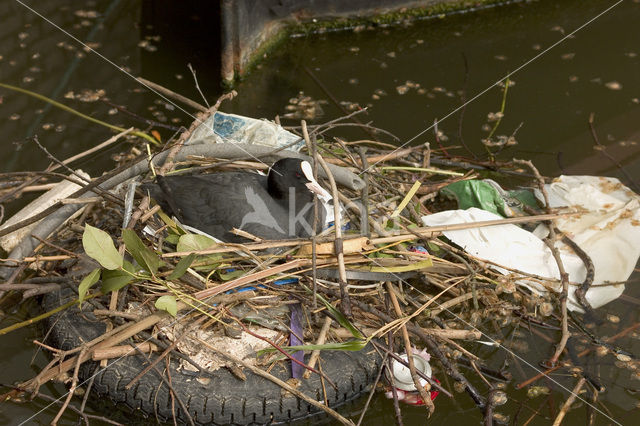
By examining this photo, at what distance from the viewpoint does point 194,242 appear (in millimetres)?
3146

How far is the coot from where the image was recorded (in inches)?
128

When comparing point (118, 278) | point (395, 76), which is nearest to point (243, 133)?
point (118, 278)

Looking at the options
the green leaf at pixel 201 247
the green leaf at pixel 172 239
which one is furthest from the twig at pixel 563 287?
the green leaf at pixel 172 239

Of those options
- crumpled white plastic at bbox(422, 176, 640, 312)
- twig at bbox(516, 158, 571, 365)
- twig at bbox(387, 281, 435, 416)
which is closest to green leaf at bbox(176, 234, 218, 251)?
twig at bbox(387, 281, 435, 416)

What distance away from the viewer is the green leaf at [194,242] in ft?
10.2

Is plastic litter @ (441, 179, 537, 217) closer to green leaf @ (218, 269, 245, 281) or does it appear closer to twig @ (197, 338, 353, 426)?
green leaf @ (218, 269, 245, 281)

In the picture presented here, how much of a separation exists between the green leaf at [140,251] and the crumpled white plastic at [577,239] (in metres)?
1.43

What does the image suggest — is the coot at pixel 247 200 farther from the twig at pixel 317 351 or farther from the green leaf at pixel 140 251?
the twig at pixel 317 351

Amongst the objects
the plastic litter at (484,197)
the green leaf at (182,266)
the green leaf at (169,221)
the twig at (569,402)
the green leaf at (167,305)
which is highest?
the green leaf at (182,266)

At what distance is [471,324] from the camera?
3.41 m

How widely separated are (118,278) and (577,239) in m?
2.35

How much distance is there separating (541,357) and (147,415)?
1789 mm

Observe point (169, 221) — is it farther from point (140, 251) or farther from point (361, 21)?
point (361, 21)

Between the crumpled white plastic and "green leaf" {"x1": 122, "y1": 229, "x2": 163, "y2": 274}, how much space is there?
1427mm
